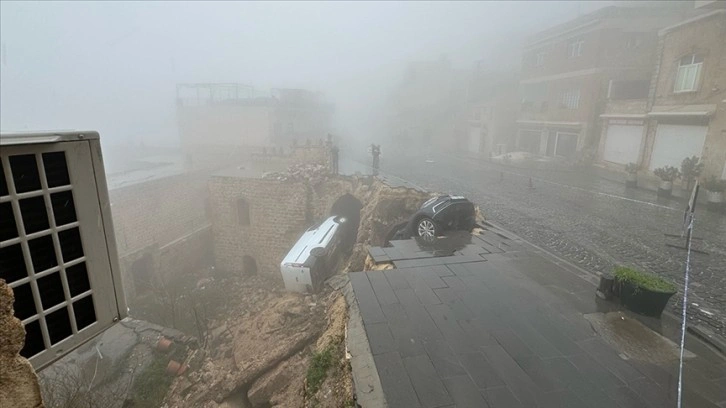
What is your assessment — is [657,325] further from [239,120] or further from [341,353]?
[239,120]

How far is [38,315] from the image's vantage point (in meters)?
2.12

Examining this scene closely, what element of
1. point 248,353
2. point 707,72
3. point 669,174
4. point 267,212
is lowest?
point 248,353

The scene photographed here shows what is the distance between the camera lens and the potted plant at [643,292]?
5.19m

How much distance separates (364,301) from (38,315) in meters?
3.83

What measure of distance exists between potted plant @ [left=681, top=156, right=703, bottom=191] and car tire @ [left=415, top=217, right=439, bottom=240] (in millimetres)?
14071

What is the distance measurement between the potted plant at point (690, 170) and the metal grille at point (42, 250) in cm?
2045

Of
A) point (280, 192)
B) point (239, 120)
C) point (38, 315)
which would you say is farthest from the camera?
point (239, 120)

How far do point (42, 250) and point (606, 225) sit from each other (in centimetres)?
1250

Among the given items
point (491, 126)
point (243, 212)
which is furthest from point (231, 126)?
point (491, 126)

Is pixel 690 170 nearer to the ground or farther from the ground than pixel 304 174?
farther from the ground

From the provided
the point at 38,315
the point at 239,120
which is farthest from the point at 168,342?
the point at 239,120

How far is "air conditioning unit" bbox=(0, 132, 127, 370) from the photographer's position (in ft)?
6.45

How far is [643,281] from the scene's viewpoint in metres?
5.37

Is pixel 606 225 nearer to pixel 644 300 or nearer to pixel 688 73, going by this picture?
pixel 644 300
